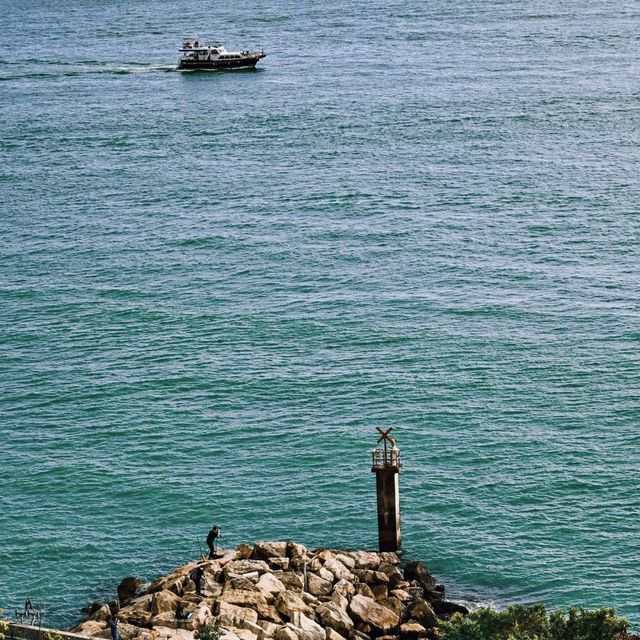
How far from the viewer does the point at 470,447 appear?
3164 inches

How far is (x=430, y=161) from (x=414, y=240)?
2478 cm

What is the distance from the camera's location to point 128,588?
63.3 meters

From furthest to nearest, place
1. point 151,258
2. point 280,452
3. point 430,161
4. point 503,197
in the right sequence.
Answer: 1. point 430,161
2. point 503,197
3. point 151,258
4. point 280,452

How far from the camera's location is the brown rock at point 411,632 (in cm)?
5709

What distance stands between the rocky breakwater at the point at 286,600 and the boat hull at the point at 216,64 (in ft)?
450

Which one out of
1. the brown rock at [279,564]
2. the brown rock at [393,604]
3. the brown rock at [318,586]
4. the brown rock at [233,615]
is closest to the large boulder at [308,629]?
the brown rock at [233,615]

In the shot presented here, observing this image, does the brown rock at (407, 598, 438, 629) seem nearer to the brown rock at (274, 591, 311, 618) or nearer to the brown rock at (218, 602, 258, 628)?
the brown rock at (274, 591, 311, 618)

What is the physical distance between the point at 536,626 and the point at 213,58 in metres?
154

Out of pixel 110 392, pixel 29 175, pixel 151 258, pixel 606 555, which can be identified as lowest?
pixel 606 555

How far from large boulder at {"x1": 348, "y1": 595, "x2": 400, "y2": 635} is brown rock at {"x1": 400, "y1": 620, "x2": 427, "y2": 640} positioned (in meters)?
0.57

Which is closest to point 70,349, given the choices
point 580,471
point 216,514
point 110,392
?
point 110,392

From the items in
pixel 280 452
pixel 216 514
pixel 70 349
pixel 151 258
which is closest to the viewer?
pixel 216 514

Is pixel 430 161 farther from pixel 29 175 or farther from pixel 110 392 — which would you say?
pixel 110 392

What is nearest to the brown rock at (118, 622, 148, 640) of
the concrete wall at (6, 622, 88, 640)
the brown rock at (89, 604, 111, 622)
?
the concrete wall at (6, 622, 88, 640)
